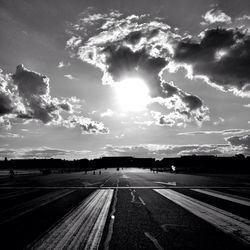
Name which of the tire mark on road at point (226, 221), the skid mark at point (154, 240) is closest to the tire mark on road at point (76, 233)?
the skid mark at point (154, 240)

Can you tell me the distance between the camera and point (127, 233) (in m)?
8.10

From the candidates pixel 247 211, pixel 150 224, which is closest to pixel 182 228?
pixel 150 224

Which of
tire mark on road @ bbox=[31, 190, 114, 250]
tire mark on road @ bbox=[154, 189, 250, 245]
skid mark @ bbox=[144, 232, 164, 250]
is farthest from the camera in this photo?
tire mark on road @ bbox=[154, 189, 250, 245]

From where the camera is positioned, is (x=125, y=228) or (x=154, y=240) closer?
(x=154, y=240)

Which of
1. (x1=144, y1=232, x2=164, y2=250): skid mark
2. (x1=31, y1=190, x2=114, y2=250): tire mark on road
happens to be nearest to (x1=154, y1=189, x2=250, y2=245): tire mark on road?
(x1=144, y1=232, x2=164, y2=250): skid mark

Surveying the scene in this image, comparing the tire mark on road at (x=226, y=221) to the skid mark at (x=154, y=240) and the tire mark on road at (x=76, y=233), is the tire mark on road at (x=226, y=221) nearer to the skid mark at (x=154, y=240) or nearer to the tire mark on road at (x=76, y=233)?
the skid mark at (x=154, y=240)

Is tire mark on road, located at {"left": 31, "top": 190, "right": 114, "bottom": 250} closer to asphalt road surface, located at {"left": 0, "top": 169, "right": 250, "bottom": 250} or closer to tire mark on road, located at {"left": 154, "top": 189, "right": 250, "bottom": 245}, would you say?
asphalt road surface, located at {"left": 0, "top": 169, "right": 250, "bottom": 250}

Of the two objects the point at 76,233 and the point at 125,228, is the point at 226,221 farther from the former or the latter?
the point at 76,233

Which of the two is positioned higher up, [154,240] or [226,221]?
[226,221]

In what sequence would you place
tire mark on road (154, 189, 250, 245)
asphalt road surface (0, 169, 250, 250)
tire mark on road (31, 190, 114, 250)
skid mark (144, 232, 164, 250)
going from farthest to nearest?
1. tire mark on road (154, 189, 250, 245)
2. asphalt road surface (0, 169, 250, 250)
3. tire mark on road (31, 190, 114, 250)
4. skid mark (144, 232, 164, 250)

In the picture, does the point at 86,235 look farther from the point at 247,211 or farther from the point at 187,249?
the point at 247,211

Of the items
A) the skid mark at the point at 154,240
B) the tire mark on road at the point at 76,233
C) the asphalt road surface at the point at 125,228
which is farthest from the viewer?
the asphalt road surface at the point at 125,228

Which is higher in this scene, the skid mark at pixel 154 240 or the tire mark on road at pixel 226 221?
the tire mark on road at pixel 226 221

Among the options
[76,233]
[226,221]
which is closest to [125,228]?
[76,233]
